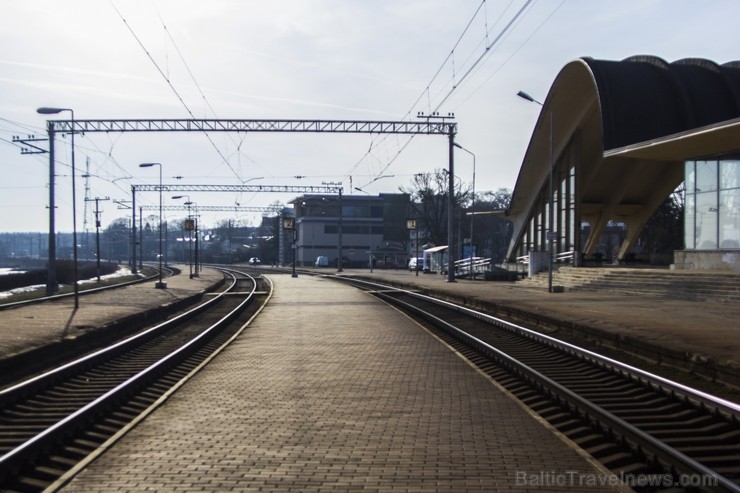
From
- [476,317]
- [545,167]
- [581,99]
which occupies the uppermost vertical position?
[581,99]

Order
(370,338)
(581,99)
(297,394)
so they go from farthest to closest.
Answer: (581,99)
(370,338)
(297,394)

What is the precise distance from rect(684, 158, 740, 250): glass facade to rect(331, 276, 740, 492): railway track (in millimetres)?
21096

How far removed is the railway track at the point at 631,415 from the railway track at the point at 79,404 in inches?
194

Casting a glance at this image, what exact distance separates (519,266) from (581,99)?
1507 cm

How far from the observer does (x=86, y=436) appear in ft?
26.9

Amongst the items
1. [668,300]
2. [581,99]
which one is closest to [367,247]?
[581,99]

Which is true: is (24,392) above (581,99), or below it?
below

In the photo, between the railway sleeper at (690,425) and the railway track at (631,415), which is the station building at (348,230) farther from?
the railway sleeper at (690,425)

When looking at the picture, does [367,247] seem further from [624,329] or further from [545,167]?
[624,329]

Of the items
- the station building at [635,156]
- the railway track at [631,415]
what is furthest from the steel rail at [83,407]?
the station building at [635,156]

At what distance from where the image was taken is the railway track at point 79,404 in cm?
680

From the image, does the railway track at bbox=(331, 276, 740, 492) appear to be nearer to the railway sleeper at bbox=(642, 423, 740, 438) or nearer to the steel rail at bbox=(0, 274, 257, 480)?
the railway sleeper at bbox=(642, 423, 740, 438)

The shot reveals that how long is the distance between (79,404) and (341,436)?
4.00 m

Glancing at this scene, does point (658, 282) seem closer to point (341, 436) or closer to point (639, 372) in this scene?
point (639, 372)
